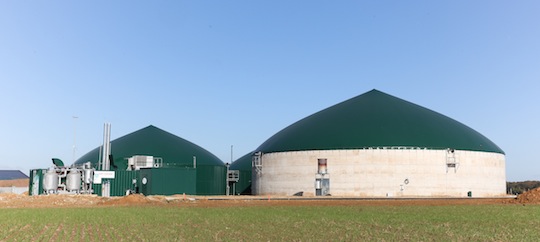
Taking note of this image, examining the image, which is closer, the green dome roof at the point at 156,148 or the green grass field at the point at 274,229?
the green grass field at the point at 274,229

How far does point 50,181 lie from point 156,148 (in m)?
32.3

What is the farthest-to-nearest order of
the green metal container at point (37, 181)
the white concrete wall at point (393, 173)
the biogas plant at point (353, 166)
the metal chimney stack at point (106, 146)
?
the metal chimney stack at point (106, 146)
the green metal container at point (37, 181)
the white concrete wall at point (393, 173)
the biogas plant at point (353, 166)

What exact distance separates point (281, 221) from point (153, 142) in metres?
79.9

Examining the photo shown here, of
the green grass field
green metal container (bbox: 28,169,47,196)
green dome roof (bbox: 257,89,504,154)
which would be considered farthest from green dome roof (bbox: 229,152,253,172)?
the green grass field

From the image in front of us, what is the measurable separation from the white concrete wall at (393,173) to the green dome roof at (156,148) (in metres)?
29.0

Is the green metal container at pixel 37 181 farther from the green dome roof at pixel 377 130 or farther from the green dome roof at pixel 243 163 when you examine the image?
the green dome roof at pixel 243 163

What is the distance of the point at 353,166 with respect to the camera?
80.6m

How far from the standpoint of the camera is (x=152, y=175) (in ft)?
256

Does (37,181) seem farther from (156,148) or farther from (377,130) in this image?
(377,130)

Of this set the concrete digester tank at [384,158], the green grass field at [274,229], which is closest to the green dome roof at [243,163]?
the concrete digester tank at [384,158]

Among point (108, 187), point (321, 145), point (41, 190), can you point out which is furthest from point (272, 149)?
point (41, 190)

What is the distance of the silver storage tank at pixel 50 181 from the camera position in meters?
77.4

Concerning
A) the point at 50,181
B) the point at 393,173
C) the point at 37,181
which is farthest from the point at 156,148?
A: the point at 393,173

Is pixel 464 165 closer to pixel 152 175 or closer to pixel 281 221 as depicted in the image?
pixel 152 175
